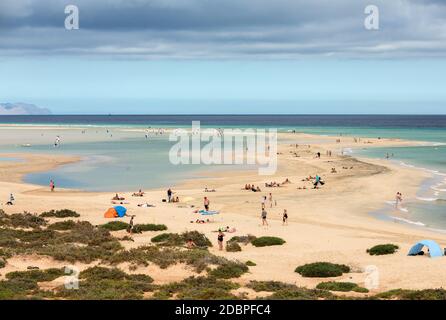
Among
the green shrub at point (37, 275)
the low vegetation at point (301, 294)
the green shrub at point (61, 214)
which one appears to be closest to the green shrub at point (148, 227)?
the green shrub at point (61, 214)

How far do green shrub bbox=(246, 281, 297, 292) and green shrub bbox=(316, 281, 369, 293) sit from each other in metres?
1.25

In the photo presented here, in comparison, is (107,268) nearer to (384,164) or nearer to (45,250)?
(45,250)

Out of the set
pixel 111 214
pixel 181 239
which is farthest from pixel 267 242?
pixel 111 214

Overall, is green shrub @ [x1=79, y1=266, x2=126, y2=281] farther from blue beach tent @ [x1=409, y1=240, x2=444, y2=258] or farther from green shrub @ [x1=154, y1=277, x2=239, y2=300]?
blue beach tent @ [x1=409, y1=240, x2=444, y2=258]

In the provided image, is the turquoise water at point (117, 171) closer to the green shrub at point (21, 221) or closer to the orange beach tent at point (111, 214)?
the orange beach tent at point (111, 214)

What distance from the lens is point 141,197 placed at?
45562 millimetres

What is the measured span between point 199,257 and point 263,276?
272 centimetres

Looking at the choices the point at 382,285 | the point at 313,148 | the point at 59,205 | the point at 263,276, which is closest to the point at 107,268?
the point at 263,276

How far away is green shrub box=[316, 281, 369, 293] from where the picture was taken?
70.1ft

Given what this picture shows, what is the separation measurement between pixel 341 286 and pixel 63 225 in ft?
55.2

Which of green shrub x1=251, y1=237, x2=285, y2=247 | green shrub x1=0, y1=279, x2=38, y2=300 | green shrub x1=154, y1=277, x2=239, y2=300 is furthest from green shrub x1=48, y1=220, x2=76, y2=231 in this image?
green shrub x1=154, y1=277, x2=239, y2=300

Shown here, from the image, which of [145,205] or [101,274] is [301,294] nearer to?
[101,274]
